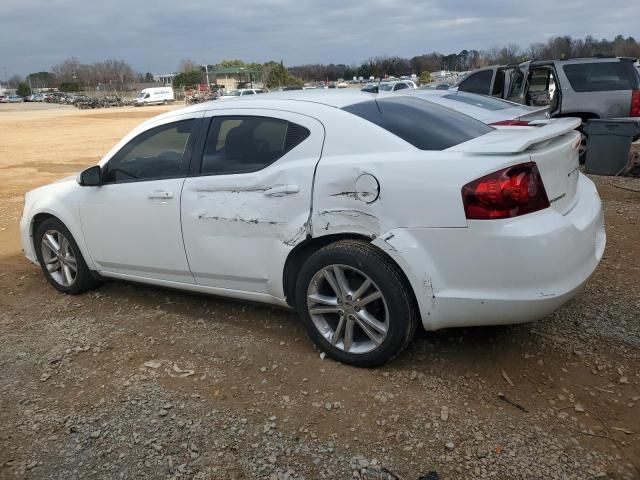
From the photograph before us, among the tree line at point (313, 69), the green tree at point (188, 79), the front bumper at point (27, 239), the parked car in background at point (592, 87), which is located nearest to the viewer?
the front bumper at point (27, 239)

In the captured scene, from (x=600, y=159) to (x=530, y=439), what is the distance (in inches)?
293

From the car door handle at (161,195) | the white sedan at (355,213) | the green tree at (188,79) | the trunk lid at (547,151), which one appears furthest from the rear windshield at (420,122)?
the green tree at (188,79)

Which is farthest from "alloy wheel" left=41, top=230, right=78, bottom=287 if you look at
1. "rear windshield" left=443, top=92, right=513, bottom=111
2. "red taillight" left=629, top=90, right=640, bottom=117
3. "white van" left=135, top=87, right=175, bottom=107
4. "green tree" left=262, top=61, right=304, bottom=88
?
"green tree" left=262, top=61, right=304, bottom=88

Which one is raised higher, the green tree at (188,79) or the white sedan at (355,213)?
the green tree at (188,79)

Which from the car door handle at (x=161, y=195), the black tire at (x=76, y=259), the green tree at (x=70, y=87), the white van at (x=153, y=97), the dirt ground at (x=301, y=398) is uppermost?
the green tree at (x=70, y=87)

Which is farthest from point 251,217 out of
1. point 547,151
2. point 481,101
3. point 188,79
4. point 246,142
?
point 188,79

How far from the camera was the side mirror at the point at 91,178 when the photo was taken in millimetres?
4309

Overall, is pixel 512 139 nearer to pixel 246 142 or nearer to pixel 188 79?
pixel 246 142

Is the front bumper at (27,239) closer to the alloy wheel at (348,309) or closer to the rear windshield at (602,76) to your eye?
the alloy wheel at (348,309)

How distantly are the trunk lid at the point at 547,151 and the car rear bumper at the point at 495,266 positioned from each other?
144 mm

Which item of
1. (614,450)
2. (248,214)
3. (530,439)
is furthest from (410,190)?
(614,450)

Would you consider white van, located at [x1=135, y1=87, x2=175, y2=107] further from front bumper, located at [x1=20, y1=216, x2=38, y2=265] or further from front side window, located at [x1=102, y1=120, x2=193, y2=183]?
→ front side window, located at [x1=102, y1=120, x2=193, y2=183]

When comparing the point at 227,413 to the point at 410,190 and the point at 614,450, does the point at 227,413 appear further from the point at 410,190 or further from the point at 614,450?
the point at 614,450

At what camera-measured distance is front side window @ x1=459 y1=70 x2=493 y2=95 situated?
11.2m
